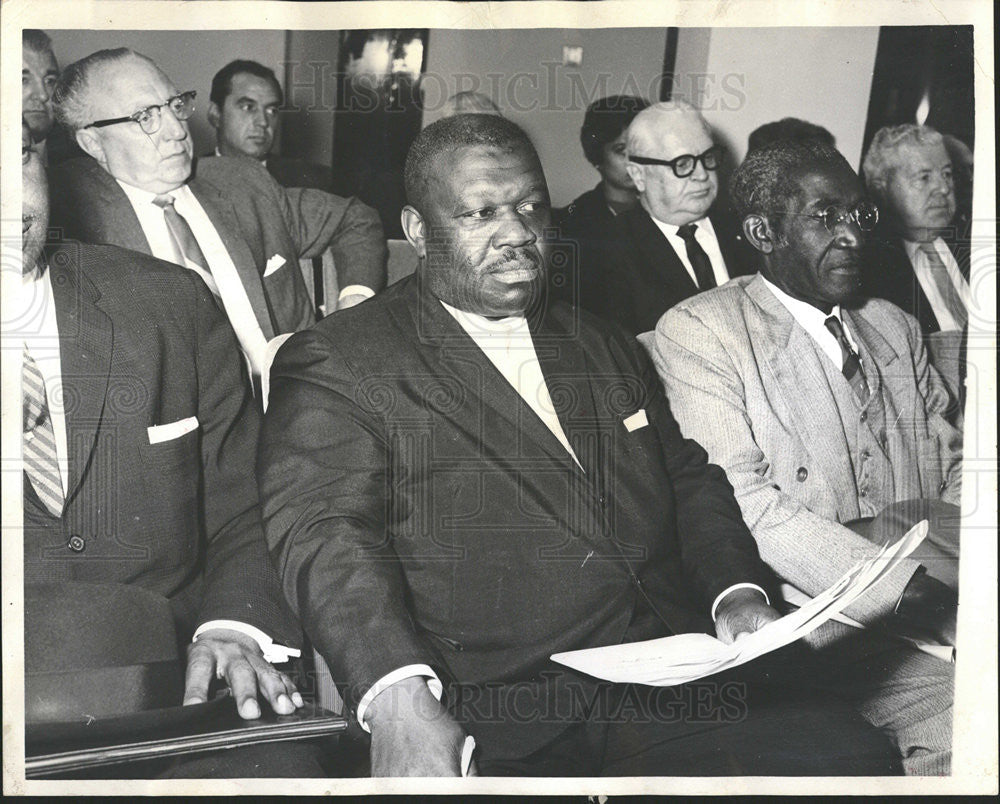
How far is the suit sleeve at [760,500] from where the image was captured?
106 inches

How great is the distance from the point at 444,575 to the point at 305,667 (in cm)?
43

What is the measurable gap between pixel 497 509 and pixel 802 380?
88 centimetres

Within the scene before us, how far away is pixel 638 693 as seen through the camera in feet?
8.71

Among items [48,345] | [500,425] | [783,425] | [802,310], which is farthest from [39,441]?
[802,310]

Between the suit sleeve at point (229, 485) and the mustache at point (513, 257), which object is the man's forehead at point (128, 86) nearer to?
the suit sleeve at point (229, 485)

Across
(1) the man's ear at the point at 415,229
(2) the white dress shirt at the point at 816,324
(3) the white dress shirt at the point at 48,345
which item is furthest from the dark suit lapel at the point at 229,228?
(2) the white dress shirt at the point at 816,324

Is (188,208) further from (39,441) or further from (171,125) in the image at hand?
(39,441)

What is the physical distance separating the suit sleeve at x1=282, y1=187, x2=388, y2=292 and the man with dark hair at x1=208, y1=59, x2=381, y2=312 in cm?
2

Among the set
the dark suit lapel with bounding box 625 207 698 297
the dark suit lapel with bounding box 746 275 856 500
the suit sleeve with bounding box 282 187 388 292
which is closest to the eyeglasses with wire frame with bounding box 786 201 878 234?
the dark suit lapel with bounding box 746 275 856 500

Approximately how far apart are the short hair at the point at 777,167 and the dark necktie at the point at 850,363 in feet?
1.12

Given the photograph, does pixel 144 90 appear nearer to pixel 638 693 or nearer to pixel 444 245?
pixel 444 245

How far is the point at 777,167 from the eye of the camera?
2756 mm

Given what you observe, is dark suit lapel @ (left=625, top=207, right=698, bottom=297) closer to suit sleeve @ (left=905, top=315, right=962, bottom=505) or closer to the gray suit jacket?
the gray suit jacket

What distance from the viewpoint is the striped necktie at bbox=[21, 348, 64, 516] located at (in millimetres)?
2693
